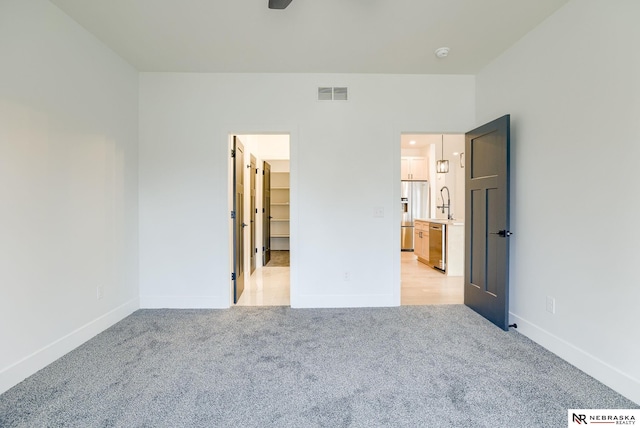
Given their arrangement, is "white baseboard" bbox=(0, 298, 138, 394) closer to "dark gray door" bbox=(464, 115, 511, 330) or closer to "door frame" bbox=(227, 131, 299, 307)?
"door frame" bbox=(227, 131, 299, 307)

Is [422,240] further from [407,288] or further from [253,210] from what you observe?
[253,210]

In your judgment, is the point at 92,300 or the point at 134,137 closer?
the point at 92,300

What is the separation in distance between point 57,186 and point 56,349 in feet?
4.16

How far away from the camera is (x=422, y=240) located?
600 cm

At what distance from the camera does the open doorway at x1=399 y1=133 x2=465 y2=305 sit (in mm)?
4191

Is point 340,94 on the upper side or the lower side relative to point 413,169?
upper

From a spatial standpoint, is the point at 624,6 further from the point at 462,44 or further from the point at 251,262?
the point at 251,262

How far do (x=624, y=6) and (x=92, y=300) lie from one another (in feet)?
15.1

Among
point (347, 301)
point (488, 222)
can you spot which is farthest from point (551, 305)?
point (347, 301)

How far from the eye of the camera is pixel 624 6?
1800mm

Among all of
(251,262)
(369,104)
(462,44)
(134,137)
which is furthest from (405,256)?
(134,137)

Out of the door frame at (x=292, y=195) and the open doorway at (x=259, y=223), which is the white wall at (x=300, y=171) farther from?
the open doorway at (x=259, y=223)

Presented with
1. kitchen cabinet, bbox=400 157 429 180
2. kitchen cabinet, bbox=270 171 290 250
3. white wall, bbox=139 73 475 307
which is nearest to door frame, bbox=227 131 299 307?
white wall, bbox=139 73 475 307

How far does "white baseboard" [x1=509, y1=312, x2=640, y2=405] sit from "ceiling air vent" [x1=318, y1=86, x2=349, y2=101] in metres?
2.92
